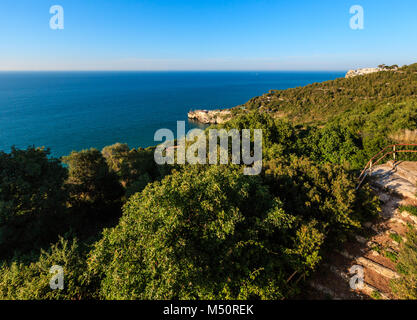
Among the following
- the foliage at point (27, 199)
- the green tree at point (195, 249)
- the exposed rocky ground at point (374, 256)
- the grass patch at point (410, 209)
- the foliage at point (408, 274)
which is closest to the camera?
the green tree at point (195, 249)

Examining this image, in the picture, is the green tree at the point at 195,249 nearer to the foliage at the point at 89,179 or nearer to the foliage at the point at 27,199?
the foliage at the point at 27,199

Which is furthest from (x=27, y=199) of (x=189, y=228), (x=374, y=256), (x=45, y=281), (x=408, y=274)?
(x=374, y=256)

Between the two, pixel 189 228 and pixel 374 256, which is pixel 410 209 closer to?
pixel 374 256

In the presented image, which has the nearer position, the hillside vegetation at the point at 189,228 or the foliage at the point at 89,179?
the hillside vegetation at the point at 189,228

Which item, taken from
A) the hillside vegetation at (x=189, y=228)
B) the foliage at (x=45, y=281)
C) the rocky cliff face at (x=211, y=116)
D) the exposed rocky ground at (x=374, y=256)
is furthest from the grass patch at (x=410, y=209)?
the rocky cliff face at (x=211, y=116)

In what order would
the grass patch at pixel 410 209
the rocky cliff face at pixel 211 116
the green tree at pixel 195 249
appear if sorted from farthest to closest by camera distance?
the rocky cliff face at pixel 211 116
the grass patch at pixel 410 209
the green tree at pixel 195 249

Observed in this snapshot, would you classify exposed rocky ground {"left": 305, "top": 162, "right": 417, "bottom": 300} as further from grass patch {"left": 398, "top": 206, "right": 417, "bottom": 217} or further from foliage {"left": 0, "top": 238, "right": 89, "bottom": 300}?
foliage {"left": 0, "top": 238, "right": 89, "bottom": 300}
